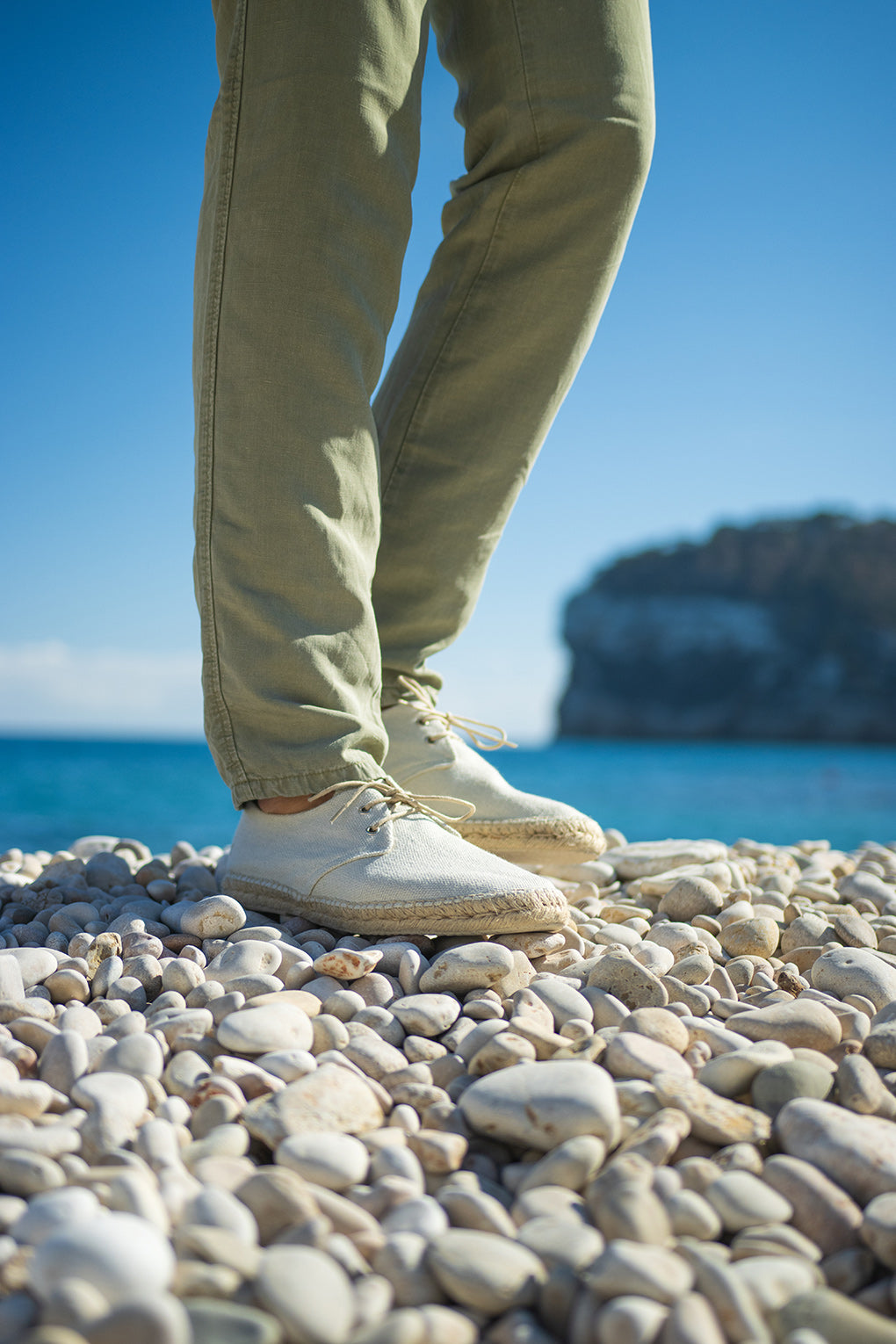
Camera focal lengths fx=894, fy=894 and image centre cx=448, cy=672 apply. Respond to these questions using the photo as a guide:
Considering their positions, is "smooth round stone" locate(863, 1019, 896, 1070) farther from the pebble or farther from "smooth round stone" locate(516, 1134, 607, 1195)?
the pebble

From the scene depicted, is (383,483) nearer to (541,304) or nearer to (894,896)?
(541,304)

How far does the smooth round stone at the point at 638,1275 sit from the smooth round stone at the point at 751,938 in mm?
684

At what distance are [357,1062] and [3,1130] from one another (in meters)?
0.27

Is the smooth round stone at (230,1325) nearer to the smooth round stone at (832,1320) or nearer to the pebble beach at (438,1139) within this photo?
the pebble beach at (438,1139)

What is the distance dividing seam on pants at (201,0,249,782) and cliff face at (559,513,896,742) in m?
34.0

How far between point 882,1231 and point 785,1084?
156mm

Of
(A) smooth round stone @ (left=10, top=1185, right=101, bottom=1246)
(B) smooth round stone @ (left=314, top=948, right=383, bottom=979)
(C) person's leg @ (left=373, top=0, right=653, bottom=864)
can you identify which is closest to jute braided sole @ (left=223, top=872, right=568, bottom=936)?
(B) smooth round stone @ (left=314, top=948, right=383, bottom=979)

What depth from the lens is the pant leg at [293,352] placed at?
102 centimetres

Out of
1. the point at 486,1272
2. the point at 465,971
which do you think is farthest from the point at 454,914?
the point at 486,1272

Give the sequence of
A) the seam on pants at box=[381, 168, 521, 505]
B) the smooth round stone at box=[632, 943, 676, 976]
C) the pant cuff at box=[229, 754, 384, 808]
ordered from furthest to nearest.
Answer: the seam on pants at box=[381, 168, 521, 505]
the pant cuff at box=[229, 754, 384, 808]
the smooth round stone at box=[632, 943, 676, 976]

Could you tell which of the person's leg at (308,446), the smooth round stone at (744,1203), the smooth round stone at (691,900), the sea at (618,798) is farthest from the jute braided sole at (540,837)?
the sea at (618,798)

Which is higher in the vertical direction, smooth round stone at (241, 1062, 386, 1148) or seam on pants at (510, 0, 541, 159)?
seam on pants at (510, 0, 541, 159)

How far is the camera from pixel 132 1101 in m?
0.64

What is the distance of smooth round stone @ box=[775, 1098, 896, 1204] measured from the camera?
0.57 metres
